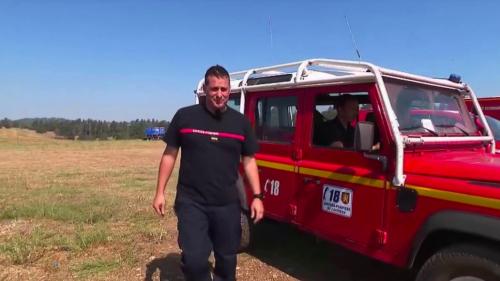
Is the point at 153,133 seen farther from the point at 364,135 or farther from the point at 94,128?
the point at 364,135

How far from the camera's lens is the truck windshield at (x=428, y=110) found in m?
4.01

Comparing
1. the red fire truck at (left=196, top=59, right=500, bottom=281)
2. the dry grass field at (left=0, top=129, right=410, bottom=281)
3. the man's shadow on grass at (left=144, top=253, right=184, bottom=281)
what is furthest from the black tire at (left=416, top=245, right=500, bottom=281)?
the man's shadow on grass at (left=144, top=253, right=184, bottom=281)

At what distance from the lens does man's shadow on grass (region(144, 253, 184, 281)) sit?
5.02m

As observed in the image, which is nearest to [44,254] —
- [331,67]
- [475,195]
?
[331,67]

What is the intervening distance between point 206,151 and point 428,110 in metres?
2.09

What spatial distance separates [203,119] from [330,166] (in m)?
1.35

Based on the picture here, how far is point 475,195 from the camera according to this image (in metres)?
3.18

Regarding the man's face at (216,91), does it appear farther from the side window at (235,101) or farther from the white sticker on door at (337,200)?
the side window at (235,101)

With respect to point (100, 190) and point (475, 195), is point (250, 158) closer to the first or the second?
point (475, 195)

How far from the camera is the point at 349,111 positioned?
14.7 ft

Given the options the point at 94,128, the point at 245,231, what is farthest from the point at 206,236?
the point at 94,128

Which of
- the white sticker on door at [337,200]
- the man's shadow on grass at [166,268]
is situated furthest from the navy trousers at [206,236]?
the man's shadow on grass at [166,268]

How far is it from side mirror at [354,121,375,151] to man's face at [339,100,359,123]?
725 millimetres

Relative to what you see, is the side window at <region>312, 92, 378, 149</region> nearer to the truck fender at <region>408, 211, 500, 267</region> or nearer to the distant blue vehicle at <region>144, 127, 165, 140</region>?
the truck fender at <region>408, 211, 500, 267</region>
